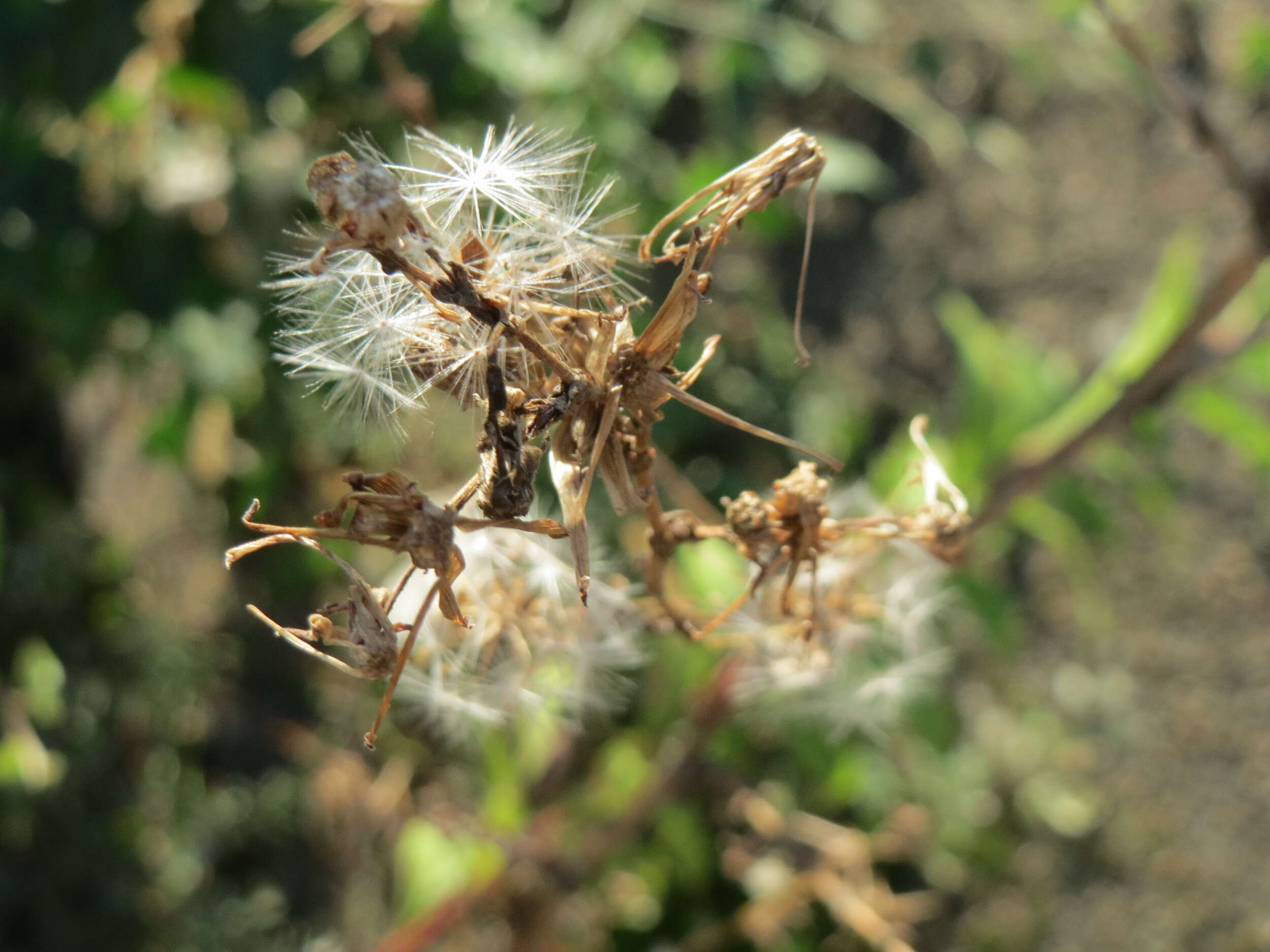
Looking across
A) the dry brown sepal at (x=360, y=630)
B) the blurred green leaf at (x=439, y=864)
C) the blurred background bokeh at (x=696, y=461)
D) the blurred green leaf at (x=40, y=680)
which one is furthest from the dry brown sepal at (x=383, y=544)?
the blurred green leaf at (x=40, y=680)

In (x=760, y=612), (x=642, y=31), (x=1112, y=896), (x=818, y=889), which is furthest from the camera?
(x=1112, y=896)

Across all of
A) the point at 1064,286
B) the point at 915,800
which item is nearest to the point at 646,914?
the point at 915,800

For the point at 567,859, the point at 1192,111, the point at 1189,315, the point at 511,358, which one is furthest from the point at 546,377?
the point at 567,859

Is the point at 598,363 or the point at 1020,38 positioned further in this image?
the point at 1020,38

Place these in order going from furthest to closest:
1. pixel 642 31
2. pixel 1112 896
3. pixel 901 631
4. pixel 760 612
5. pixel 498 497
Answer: pixel 1112 896, pixel 642 31, pixel 901 631, pixel 760 612, pixel 498 497

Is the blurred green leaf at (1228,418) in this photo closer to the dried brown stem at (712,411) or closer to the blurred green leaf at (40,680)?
the dried brown stem at (712,411)

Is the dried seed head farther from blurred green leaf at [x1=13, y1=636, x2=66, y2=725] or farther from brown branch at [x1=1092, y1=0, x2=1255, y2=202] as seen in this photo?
blurred green leaf at [x1=13, y1=636, x2=66, y2=725]

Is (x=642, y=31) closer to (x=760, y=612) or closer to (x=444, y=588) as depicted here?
(x=760, y=612)

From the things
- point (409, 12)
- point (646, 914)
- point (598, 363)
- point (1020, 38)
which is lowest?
point (646, 914)
